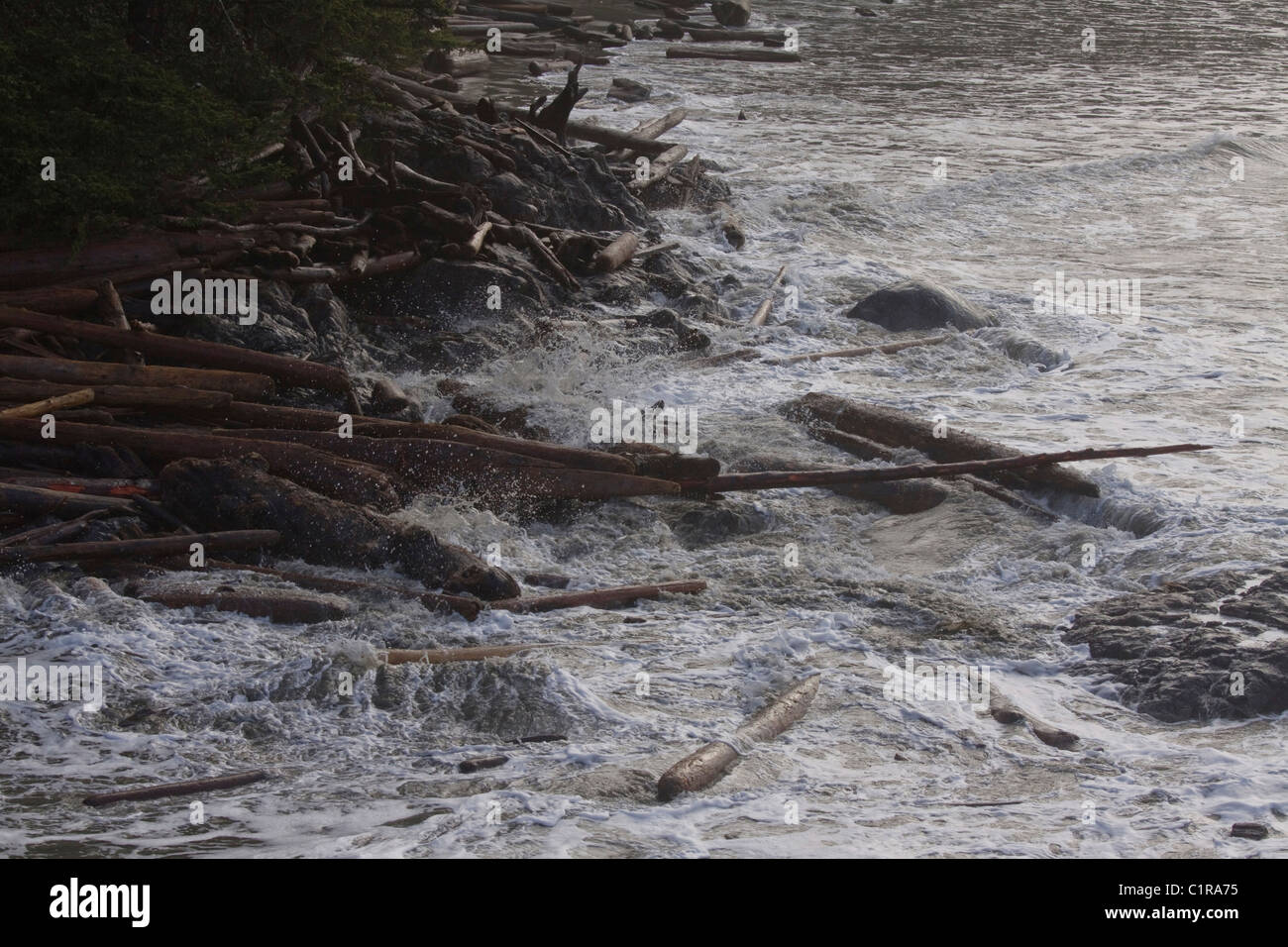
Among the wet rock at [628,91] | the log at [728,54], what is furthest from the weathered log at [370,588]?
the log at [728,54]

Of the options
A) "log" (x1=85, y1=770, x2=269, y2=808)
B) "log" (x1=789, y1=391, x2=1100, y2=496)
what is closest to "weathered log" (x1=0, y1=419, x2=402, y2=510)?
"log" (x1=85, y1=770, x2=269, y2=808)

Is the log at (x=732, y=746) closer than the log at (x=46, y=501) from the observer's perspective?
Yes

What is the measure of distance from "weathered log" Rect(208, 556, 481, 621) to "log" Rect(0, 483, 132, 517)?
3.08ft

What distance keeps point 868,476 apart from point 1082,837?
13.9ft

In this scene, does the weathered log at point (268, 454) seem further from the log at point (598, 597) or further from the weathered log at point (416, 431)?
the log at point (598, 597)

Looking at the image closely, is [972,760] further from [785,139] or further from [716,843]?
[785,139]

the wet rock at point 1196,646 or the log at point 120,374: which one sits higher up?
the log at point 120,374

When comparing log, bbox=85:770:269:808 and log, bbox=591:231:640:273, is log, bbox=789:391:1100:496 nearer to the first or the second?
log, bbox=591:231:640:273

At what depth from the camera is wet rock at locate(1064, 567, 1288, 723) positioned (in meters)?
8.51

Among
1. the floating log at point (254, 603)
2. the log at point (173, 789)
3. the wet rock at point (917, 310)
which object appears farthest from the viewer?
the wet rock at point (917, 310)

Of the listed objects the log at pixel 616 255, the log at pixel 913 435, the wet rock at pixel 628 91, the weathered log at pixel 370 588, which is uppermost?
the wet rock at pixel 628 91

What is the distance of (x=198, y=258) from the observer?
1273 centimetres

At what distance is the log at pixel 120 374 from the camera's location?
34.8 feet

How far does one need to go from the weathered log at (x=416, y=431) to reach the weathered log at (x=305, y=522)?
0.97m
